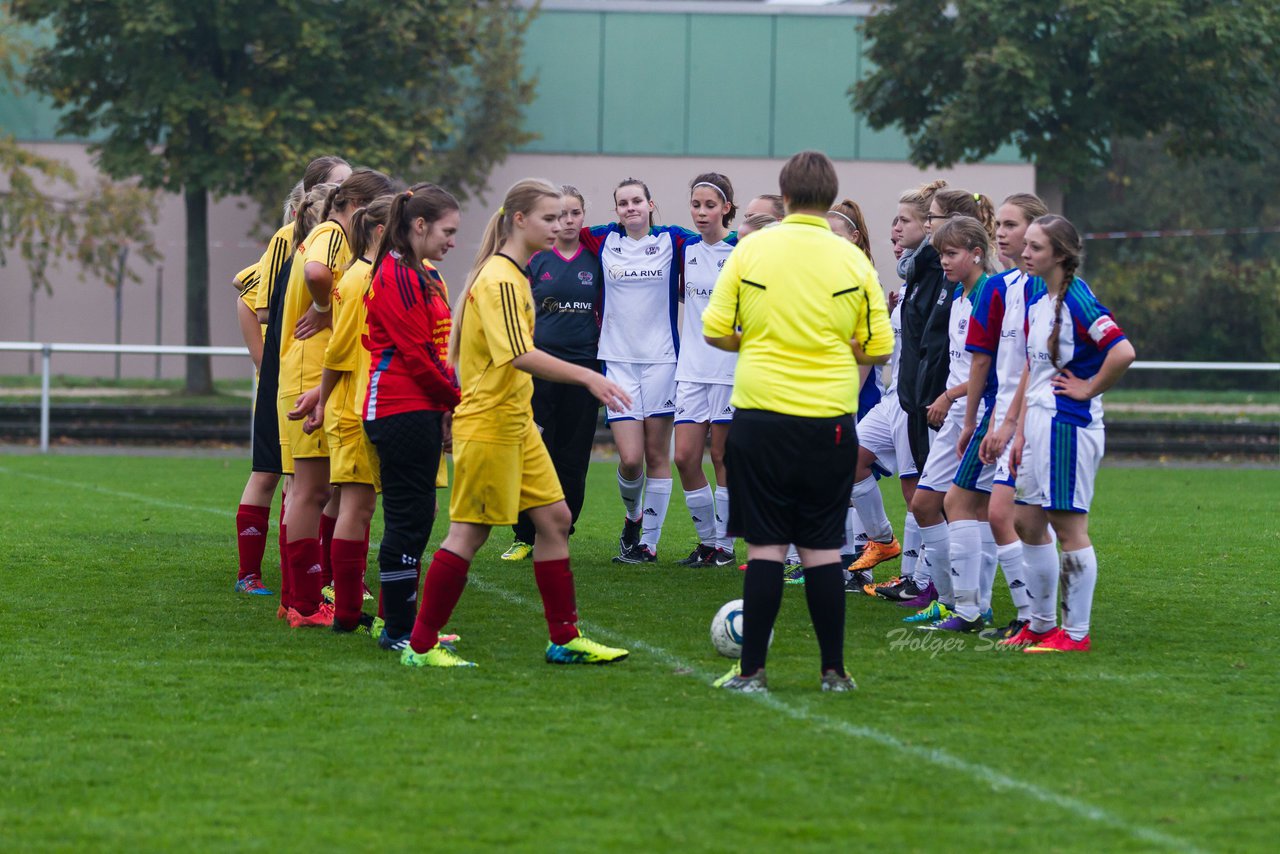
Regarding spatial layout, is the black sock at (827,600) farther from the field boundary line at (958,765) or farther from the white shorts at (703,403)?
the white shorts at (703,403)

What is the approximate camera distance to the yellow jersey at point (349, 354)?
6379mm

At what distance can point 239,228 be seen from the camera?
31.8 meters


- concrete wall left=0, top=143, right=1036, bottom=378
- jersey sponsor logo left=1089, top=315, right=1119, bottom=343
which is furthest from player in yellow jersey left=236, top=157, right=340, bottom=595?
concrete wall left=0, top=143, right=1036, bottom=378

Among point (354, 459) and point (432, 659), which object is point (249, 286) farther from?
point (432, 659)

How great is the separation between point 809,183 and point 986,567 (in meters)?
2.38

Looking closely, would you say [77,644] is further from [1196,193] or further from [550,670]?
[1196,193]

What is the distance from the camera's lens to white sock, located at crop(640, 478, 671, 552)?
9.48m

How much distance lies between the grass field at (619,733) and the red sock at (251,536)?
20cm

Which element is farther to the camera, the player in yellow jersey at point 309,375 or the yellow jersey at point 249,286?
the yellow jersey at point 249,286

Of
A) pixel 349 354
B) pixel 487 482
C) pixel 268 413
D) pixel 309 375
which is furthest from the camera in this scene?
pixel 268 413

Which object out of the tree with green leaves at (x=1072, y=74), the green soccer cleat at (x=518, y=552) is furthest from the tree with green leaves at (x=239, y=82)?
the green soccer cleat at (x=518, y=552)

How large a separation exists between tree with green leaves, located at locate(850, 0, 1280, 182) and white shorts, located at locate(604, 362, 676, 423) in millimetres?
13594

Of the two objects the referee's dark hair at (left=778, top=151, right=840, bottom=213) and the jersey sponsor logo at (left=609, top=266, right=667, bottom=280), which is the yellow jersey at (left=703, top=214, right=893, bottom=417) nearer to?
the referee's dark hair at (left=778, top=151, right=840, bottom=213)

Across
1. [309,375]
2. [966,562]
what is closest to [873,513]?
[966,562]
